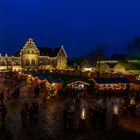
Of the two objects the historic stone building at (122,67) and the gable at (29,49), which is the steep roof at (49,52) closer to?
the gable at (29,49)

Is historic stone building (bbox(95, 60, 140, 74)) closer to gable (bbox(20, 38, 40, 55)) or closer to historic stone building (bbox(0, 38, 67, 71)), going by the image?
historic stone building (bbox(0, 38, 67, 71))

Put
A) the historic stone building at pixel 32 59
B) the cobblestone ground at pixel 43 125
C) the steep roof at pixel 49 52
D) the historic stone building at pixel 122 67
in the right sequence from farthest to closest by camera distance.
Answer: the steep roof at pixel 49 52 → the historic stone building at pixel 32 59 → the historic stone building at pixel 122 67 → the cobblestone ground at pixel 43 125

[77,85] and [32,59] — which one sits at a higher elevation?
[32,59]

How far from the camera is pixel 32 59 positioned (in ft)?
475

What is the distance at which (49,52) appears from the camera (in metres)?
148

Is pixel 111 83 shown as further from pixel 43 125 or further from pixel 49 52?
pixel 49 52

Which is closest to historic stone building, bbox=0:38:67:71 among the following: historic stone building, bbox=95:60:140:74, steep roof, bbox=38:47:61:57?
steep roof, bbox=38:47:61:57

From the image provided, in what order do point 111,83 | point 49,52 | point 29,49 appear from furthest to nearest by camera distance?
point 49,52 < point 29,49 < point 111,83

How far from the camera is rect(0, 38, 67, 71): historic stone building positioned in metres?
144

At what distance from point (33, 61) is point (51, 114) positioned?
365ft

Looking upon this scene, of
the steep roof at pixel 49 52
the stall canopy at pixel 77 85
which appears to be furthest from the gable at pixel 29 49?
the stall canopy at pixel 77 85

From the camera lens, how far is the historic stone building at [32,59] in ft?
472

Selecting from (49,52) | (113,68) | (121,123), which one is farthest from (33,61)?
(121,123)

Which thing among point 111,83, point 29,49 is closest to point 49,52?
point 29,49
